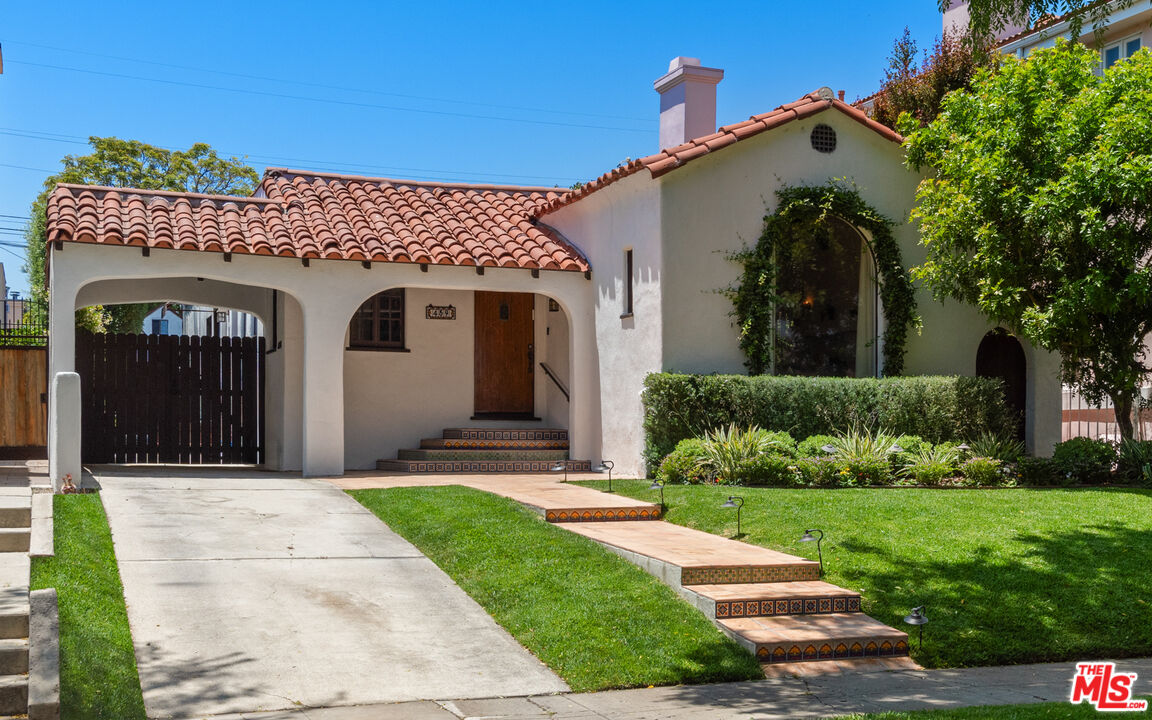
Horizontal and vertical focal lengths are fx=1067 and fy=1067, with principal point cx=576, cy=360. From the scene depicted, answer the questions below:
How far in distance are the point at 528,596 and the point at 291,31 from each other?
22444mm

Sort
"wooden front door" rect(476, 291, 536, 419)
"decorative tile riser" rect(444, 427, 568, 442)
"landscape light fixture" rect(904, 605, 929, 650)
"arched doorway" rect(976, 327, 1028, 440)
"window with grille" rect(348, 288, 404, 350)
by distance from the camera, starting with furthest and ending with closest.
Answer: "wooden front door" rect(476, 291, 536, 419), "arched doorway" rect(976, 327, 1028, 440), "window with grille" rect(348, 288, 404, 350), "decorative tile riser" rect(444, 427, 568, 442), "landscape light fixture" rect(904, 605, 929, 650)

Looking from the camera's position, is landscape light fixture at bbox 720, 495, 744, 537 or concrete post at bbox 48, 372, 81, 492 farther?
concrete post at bbox 48, 372, 81, 492

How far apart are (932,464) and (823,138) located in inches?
208

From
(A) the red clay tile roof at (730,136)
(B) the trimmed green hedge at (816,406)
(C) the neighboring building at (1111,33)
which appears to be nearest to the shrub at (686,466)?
(B) the trimmed green hedge at (816,406)

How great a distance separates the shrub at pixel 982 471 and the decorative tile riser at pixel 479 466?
5.35 m

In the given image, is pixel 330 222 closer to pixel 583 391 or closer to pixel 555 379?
pixel 555 379

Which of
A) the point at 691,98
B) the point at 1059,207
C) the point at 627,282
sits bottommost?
the point at 627,282

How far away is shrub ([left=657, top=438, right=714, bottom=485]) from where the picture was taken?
12.8 m

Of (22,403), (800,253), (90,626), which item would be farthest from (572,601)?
(22,403)

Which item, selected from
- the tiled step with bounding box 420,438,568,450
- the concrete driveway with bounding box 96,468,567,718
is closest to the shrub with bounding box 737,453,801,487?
the concrete driveway with bounding box 96,468,567,718

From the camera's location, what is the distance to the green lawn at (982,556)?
25.5ft

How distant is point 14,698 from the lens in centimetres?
566

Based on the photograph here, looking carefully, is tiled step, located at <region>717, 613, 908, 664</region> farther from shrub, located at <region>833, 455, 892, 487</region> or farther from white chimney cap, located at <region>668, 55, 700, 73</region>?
white chimney cap, located at <region>668, 55, 700, 73</region>

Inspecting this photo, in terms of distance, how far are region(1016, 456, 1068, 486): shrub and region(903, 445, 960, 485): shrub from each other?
783 mm
